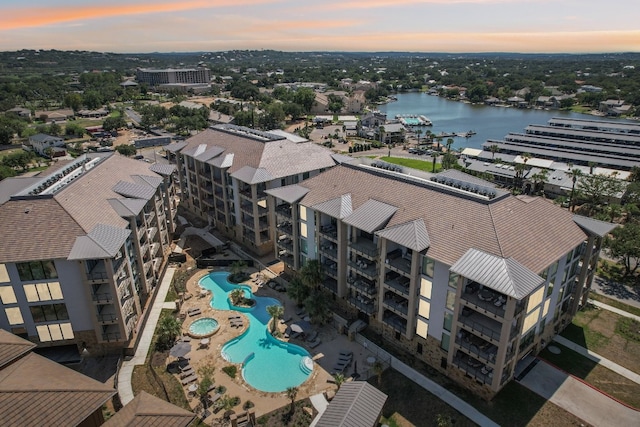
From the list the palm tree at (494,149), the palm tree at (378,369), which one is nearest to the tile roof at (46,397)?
the palm tree at (378,369)

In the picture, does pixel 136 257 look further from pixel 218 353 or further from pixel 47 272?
pixel 218 353

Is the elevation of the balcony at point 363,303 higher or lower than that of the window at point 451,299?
lower

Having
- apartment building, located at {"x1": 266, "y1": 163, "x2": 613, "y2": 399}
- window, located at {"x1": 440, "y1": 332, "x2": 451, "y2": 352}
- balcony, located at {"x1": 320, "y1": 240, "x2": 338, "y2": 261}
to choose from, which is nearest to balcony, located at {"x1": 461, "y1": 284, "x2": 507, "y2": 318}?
apartment building, located at {"x1": 266, "y1": 163, "x2": 613, "y2": 399}

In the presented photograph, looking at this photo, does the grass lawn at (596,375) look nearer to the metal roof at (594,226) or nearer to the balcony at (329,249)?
the metal roof at (594,226)

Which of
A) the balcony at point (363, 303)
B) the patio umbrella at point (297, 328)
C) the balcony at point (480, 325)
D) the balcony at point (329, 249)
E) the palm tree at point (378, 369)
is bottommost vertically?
the patio umbrella at point (297, 328)

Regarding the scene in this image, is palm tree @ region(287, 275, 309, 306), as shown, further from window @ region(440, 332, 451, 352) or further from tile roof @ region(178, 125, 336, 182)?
tile roof @ region(178, 125, 336, 182)
